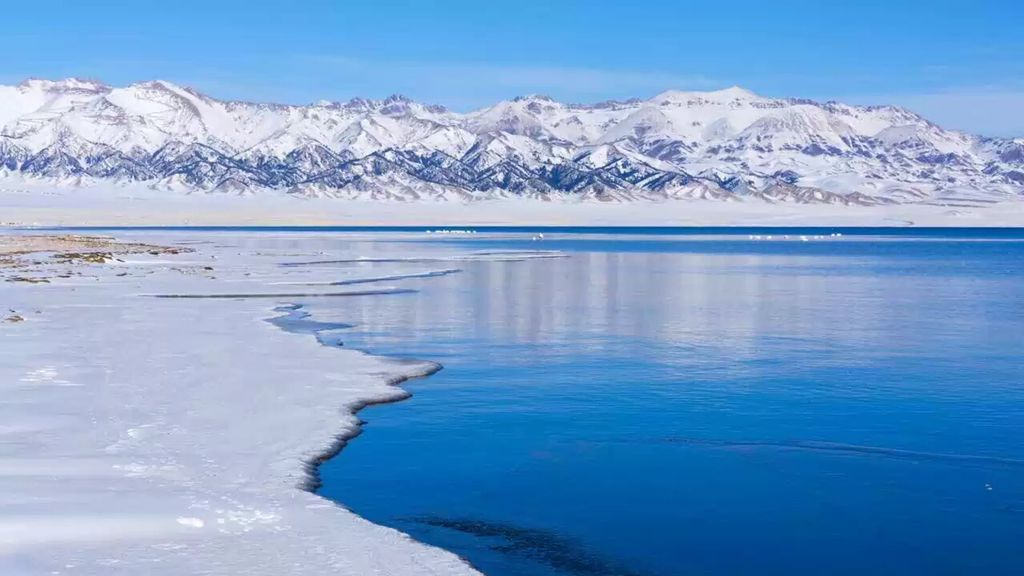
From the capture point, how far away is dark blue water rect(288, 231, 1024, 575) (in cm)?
Answer: 1037

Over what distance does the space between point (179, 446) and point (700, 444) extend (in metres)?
6.30

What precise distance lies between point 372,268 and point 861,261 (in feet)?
97.6

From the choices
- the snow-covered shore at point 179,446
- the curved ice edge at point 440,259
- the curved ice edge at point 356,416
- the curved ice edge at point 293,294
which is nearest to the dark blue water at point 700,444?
the curved ice edge at point 356,416

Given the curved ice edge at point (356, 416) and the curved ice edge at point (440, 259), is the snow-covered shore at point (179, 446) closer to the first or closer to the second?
the curved ice edge at point (356, 416)

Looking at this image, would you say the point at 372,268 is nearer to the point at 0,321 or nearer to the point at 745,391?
the point at 0,321

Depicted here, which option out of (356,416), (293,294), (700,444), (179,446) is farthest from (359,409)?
(293,294)

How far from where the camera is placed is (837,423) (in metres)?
15.2

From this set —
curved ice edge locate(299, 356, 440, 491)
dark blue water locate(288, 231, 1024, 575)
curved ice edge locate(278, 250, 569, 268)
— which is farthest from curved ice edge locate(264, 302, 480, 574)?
curved ice edge locate(278, 250, 569, 268)

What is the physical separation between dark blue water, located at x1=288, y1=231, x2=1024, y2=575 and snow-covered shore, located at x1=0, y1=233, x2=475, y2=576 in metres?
0.70

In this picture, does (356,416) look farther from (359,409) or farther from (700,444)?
(700,444)

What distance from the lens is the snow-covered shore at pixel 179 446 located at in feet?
30.6

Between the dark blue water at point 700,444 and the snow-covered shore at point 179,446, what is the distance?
2.31 feet

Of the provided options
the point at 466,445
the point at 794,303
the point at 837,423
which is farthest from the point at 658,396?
the point at 794,303

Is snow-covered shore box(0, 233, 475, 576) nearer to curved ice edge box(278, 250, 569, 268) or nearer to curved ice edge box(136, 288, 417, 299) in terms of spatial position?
curved ice edge box(136, 288, 417, 299)
